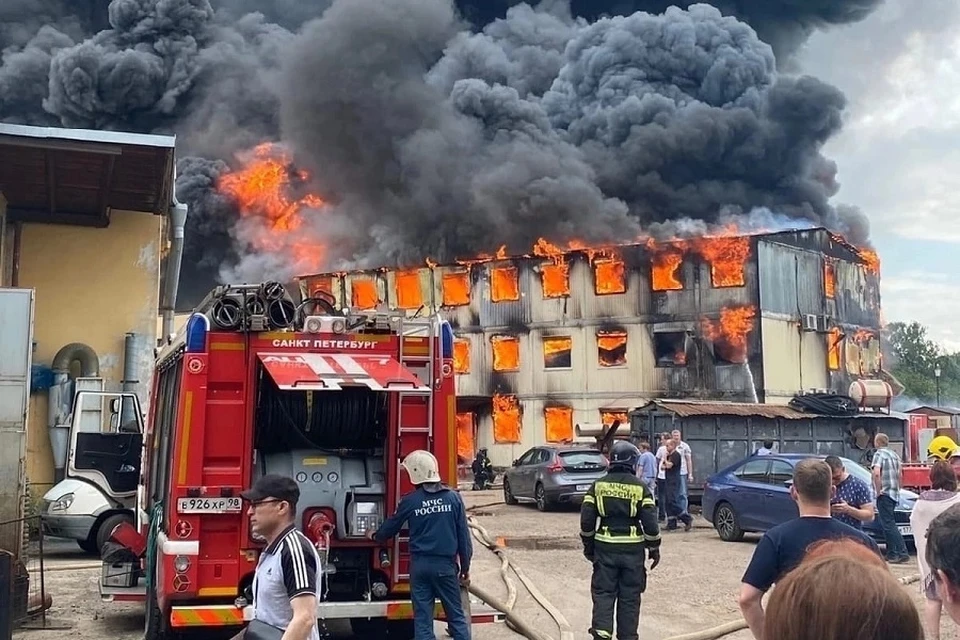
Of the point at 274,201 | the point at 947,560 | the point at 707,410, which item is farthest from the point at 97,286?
the point at 274,201

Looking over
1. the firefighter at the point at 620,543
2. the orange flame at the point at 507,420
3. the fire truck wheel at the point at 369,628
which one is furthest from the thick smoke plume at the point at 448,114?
the firefighter at the point at 620,543

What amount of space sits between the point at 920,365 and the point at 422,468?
293 feet

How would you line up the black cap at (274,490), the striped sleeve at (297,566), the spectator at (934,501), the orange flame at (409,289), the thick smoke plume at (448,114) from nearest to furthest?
the striped sleeve at (297,566), the black cap at (274,490), the spectator at (934,501), the orange flame at (409,289), the thick smoke plume at (448,114)

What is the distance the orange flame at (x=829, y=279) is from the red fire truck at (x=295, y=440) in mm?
27807

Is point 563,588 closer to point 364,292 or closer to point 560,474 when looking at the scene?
point 560,474

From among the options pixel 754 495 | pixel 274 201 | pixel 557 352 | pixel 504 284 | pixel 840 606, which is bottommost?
pixel 754 495

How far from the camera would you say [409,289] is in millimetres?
36469

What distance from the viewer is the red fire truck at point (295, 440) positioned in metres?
6.47

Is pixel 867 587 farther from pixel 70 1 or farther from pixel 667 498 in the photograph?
pixel 70 1

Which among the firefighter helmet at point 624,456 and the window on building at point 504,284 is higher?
the window on building at point 504,284

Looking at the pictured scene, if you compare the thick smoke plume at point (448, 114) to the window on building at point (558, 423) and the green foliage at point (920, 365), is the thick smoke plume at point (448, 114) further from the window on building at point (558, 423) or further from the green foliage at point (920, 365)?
the green foliage at point (920, 365)

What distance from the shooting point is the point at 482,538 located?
44.2 ft

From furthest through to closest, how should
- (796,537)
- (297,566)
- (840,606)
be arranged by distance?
(796,537)
(297,566)
(840,606)

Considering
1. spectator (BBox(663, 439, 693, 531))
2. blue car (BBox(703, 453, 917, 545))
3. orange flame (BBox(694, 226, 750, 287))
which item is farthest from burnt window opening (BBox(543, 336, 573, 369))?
blue car (BBox(703, 453, 917, 545))
